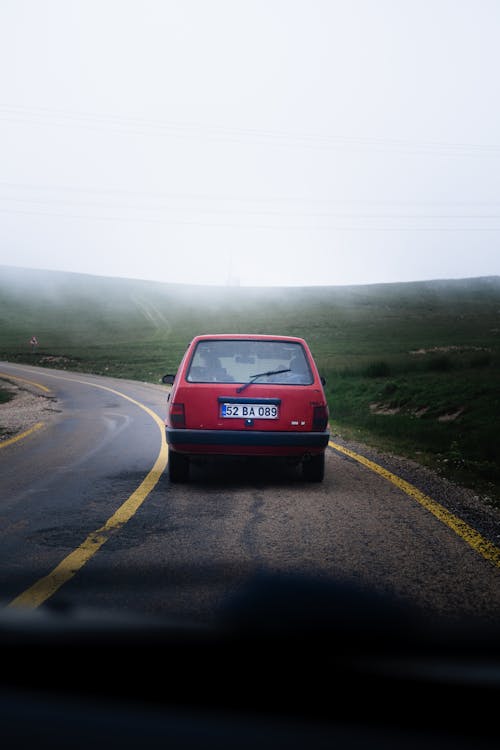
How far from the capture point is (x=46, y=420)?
45.9 ft

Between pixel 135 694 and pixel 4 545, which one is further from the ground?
pixel 135 694

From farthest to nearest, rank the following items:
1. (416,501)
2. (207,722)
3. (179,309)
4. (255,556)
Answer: (179,309)
(416,501)
(255,556)
(207,722)

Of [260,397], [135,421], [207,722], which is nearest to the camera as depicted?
[207,722]

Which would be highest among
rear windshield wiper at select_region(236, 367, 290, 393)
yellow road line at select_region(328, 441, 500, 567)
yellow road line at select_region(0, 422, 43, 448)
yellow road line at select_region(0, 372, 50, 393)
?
rear windshield wiper at select_region(236, 367, 290, 393)

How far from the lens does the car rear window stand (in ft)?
22.3

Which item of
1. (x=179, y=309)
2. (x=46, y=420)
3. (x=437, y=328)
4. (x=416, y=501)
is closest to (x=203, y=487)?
(x=416, y=501)

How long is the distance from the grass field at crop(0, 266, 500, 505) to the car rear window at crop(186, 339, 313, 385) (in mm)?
2442

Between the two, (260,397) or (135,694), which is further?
(260,397)

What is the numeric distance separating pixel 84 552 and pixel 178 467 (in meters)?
2.65

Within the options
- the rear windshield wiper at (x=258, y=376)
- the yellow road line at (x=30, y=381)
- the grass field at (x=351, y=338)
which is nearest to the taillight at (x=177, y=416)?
the rear windshield wiper at (x=258, y=376)

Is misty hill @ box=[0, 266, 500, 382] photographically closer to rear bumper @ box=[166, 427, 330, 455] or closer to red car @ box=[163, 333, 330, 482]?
red car @ box=[163, 333, 330, 482]

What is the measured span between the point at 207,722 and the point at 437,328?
6725 cm

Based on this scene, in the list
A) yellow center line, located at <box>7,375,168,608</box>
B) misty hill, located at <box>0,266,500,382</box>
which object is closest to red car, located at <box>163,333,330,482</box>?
yellow center line, located at <box>7,375,168,608</box>

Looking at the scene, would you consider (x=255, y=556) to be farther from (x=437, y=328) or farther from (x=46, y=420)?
(x=437, y=328)
